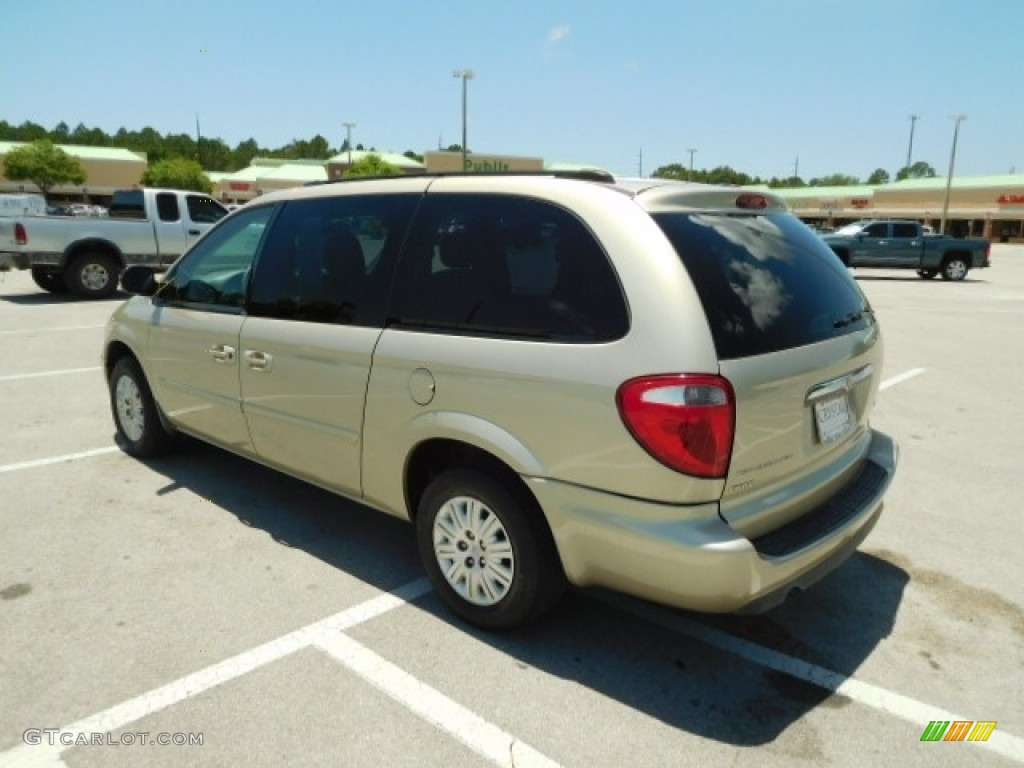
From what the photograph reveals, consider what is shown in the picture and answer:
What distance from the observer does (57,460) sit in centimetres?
504

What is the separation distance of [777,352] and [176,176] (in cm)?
9372

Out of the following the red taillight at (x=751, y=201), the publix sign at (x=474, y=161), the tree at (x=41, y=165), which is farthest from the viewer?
the tree at (x=41, y=165)

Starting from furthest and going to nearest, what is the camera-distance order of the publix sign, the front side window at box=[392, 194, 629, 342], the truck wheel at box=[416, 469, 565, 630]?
the publix sign
the truck wheel at box=[416, 469, 565, 630]
the front side window at box=[392, 194, 629, 342]

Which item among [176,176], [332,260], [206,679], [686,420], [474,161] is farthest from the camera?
[176,176]

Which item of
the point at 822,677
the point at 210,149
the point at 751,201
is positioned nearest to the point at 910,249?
the point at 751,201

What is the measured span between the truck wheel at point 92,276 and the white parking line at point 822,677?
43.5 ft

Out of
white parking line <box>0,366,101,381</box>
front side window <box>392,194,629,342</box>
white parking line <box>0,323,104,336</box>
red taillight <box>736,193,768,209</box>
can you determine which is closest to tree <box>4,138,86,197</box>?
white parking line <box>0,323,104,336</box>

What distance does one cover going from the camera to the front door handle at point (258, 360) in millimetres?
3668

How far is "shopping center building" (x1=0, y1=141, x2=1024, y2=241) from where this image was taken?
202 ft

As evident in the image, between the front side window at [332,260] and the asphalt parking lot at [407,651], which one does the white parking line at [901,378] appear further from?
the front side window at [332,260]

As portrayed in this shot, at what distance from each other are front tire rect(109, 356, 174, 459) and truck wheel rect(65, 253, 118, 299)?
9.61 meters

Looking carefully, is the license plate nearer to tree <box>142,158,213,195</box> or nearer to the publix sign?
the publix sign

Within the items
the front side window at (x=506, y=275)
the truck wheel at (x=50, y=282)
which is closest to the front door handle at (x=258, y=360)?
→ the front side window at (x=506, y=275)

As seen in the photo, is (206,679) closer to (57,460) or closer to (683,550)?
(683,550)
